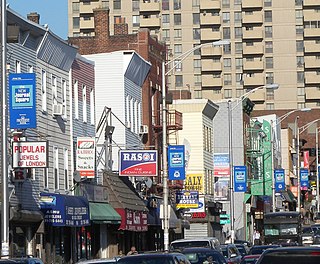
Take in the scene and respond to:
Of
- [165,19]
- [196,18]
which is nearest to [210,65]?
[196,18]

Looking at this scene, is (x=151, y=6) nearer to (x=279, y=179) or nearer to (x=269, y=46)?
(x=269, y=46)

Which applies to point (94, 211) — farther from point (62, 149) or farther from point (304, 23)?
point (304, 23)

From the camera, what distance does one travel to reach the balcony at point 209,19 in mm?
139000

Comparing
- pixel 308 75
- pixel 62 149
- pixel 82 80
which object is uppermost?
pixel 308 75

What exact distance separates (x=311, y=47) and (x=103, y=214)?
98649 millimetres

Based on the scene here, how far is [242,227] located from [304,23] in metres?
64.0

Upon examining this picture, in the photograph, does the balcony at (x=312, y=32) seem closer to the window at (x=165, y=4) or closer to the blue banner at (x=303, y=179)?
the window at (x=165, y=4)

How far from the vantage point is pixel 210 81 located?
141m

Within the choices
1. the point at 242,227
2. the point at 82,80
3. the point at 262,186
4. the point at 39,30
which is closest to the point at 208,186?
the point at 242,227

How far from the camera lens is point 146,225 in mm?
53500

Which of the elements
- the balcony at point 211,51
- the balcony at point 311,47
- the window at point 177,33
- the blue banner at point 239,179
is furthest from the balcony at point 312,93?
the blue banner at point 239,179

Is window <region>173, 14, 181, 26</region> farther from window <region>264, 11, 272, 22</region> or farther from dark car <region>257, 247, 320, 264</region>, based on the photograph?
dark car <region>257, 247, 320, 264</region>

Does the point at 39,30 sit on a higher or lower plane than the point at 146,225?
higher

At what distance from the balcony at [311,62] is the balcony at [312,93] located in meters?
3.09
